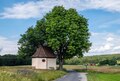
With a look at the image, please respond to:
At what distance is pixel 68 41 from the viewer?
82.6 meters

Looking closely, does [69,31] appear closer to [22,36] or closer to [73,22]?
[73,22]

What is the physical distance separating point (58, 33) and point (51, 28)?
6.57 ft

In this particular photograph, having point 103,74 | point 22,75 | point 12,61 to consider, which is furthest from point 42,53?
point 22,75

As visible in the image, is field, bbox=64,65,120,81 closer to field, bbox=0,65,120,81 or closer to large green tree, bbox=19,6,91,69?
field, bbox=0,65,120,81

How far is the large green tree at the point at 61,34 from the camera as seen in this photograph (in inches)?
3216

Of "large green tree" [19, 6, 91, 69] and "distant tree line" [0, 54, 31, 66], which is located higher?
"large green tree" [19, 6, 91, 69]

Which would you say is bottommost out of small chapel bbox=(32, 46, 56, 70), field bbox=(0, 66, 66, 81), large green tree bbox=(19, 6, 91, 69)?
field bbox=(0, 66, 66, 81)

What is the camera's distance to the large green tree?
81688 millimetres

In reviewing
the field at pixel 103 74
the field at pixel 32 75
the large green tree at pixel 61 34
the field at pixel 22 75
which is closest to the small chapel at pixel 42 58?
the large green tree at pixel 61 34

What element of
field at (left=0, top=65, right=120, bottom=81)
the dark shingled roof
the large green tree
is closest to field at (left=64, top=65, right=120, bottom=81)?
field at (left=0, top=65, right=120, bottom=81)

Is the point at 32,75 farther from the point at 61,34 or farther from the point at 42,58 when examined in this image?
the point at 42,58

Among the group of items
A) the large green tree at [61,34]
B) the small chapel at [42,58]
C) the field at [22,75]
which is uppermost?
the large green tree at [61,34]

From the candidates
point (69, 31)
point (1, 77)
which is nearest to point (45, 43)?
Result: point (69, 31)

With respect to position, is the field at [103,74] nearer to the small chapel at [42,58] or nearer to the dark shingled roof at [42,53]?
the small chapel at [42,58]
